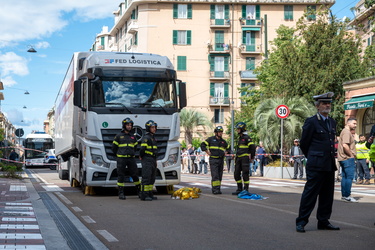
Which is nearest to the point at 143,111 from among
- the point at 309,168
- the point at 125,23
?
the point at 309,168

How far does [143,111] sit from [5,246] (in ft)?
27.6

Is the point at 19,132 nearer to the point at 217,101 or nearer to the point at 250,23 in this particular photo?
the point at 217,101

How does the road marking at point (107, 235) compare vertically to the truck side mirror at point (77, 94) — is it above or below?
below

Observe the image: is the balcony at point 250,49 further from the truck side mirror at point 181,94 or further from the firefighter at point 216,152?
the truck side mirror at point 181,94

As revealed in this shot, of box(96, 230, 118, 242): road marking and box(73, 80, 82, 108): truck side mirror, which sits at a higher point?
box(73, 80, 82, 108): truck side mirror

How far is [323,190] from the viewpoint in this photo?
29.5 feet

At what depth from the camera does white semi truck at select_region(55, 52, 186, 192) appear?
50.5 ft

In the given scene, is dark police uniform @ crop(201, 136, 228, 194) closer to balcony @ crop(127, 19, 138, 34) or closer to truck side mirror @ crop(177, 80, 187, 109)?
truck side mirror @ crop(177, 80, 187, 109)

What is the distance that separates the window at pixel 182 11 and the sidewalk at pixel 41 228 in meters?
52.8

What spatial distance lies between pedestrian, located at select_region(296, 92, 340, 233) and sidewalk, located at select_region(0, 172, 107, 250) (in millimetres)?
2896

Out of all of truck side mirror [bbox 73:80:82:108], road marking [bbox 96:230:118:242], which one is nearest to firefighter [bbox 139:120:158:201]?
truck side mirror [bbox 73:80:82:108]

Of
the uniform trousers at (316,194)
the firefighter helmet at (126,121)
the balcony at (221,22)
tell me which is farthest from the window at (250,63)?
the uniform trousers at (316,194)

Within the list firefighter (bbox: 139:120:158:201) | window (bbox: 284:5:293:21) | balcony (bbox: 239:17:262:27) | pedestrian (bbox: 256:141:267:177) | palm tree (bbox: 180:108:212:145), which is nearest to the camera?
firefighter (bbox: 139:120:158:201)

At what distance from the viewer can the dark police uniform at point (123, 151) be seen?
14.9 m
